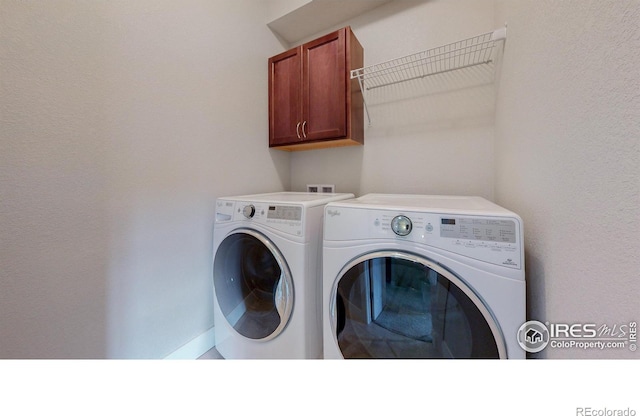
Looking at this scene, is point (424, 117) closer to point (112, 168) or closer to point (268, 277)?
point (268, 277)

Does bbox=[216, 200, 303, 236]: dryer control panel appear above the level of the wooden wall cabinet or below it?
below

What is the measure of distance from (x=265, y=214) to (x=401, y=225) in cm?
62

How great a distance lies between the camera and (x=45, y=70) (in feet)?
2.41

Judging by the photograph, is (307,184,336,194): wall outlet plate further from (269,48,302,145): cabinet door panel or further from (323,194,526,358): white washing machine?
(323,194,526,358): white washing machine

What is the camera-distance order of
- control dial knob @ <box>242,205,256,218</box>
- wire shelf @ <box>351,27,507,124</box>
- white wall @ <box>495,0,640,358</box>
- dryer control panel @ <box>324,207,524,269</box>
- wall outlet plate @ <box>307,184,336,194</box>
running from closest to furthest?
1. white wall @ <box>495,0,640,358</box>
2. dryer control panel @ <box>324,207,524,269</box>
3. control dial knob @ <box>242,205,256,218</box>
4. wire shelf @ <box>351,27,507,124</box>
5. wall outlet plate @ <box>307,184,336,194</box>

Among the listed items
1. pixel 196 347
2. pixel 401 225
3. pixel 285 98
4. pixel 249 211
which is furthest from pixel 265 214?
pixel 285 98

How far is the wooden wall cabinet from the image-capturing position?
4.37 feet

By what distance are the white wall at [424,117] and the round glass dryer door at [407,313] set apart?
2.75 ft

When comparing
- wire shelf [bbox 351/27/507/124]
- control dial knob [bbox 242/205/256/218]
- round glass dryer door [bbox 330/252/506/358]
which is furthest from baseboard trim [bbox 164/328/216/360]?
wire shelf [bbox 351/27/507/124]

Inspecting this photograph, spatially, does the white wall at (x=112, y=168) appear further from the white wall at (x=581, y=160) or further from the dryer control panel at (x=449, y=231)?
the white wall at (x=581, y=160)

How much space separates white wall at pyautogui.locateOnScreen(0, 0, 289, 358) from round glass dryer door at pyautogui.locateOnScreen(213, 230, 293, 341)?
21 centimetres

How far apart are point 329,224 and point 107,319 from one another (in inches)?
40.8
